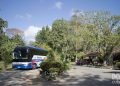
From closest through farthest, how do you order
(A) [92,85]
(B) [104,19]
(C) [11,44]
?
(A) [92,85] < (C) [11,44] < (B) [104,19]

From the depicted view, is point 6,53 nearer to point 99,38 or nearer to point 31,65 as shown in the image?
point 31,65

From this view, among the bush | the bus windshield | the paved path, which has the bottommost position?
the paved path

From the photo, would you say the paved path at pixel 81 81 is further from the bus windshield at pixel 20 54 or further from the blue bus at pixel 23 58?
the bus windshield at pixel 20 54

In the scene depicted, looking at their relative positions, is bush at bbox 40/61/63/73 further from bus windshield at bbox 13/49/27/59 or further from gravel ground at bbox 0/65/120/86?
bus windshield at bbox 13/49/27/59

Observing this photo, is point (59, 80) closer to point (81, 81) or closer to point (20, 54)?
point (81, 81)

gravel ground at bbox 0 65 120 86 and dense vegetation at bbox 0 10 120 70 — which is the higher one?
dense vegetation at bbox 0 10 120 70

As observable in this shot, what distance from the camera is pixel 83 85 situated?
53.4 ft

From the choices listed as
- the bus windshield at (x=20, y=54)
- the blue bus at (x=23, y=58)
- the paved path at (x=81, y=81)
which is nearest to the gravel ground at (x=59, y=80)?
the paved path at (x=81, y=81)

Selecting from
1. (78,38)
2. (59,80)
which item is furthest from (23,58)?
(78,38)

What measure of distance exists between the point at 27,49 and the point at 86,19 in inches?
854

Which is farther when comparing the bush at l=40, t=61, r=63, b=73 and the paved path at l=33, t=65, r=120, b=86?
the bush at l=40, t=61, r=63, b=73

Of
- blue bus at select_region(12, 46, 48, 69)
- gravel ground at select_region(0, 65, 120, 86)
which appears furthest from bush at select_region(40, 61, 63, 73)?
blue bus at select_region(12, 46, 48, 69)

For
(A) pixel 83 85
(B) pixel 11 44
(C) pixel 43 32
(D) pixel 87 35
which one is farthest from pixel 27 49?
(C) pixel 43 32

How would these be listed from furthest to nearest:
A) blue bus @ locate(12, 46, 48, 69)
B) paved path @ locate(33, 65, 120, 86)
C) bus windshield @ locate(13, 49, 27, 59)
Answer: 1. bus windshield @ locate(13, 49, 27, 59)
2. blue bus @ locate(12, 46, 48, 69)
3. paved path @ locate(33, 65, 120, 86)
